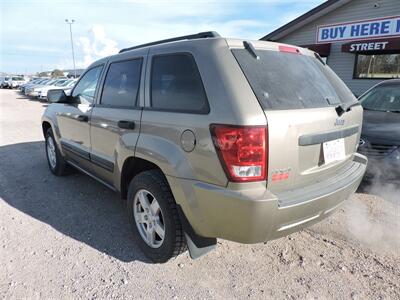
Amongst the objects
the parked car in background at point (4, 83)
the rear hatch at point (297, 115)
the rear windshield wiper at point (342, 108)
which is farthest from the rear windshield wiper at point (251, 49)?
the parked car in background at point (4, 83)

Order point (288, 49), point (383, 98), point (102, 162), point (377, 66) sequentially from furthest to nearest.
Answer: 1. point (377, 66)
2. point (383, 98)
3. point (102, 162)
4. point (288, 49)

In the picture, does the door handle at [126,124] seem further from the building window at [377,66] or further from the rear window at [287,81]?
the building window at [377,66]

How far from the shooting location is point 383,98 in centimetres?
525

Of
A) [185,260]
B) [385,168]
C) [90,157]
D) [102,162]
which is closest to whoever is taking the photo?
[185,260]

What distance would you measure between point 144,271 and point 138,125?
4.13ft

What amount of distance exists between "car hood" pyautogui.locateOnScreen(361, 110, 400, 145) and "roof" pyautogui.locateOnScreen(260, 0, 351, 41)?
9.60m

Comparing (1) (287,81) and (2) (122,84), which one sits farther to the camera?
(2) (122,84)

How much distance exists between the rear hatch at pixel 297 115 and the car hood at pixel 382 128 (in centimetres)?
140

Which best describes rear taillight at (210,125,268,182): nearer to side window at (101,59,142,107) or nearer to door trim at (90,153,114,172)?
side window at (101,59,142,107)

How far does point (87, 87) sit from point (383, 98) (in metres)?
4.60

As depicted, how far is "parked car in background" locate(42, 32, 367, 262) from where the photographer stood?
2.10 meters

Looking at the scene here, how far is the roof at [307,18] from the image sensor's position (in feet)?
41.0

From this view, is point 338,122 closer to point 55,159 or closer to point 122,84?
point 122,84

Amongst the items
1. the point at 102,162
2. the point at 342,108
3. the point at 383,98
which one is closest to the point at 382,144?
the point at 383,98
